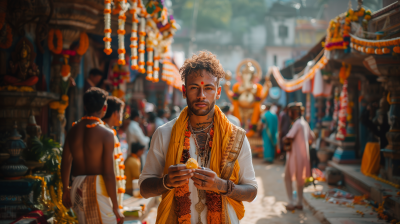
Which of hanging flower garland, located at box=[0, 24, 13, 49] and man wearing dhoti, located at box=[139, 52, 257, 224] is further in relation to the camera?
hanging flower garland, located at box=[0, 24, 13, 49]

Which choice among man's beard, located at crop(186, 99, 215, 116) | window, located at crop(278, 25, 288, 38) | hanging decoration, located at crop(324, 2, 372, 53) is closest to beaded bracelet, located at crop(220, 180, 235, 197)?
man's beard, located at crop(186, 99, 215, 116)

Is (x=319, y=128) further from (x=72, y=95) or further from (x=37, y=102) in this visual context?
(x=37, y=102)

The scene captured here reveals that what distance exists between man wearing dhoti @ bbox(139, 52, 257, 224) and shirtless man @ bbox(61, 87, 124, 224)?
3.44ft

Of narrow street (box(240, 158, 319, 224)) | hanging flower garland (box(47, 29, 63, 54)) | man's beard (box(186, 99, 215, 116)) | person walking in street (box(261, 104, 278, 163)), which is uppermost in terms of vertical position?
hanging flower garland (box(47, 29, 63, 54))

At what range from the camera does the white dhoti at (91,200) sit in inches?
113

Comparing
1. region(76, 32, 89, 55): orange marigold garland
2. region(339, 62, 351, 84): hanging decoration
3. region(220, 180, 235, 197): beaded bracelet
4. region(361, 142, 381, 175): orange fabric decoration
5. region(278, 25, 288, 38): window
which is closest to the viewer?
region(220, 180, 235, 197): beaded bracelet

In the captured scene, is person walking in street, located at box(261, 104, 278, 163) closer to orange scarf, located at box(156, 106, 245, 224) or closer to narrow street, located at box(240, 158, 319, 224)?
narrow street, located at box(240, 158, 319, 224)

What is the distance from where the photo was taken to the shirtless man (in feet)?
9.47

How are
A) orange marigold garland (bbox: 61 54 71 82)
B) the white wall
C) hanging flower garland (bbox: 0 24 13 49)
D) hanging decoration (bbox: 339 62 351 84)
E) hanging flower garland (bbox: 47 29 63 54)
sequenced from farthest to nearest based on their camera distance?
the white wall → hanging decoration (bbox: 339 62 351 84) → orange marigold garland (bbox: 61 54 71 82) → hanging flower garland (bbox: 47 29 63 54) → hanging flower garland (bbox: 0 24 13 49)

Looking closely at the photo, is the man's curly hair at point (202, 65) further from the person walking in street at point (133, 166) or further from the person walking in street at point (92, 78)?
the person walking in street at point (92, 78)

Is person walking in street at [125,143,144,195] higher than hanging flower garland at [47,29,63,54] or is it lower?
lower

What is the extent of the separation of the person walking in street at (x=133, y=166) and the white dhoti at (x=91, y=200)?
251 centimetres

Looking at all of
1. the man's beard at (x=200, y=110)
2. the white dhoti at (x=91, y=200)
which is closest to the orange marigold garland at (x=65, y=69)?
the white dhoti at (x=91, y=200)

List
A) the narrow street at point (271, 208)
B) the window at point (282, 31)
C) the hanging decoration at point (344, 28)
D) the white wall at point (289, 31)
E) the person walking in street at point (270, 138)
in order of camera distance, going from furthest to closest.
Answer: the window at point (282, 31) < the white wall at point (289, 31) < the person walking in street at point (270, 138) < the hanging decoration at point (344, 28) < the narrow street at point (271, 208)
